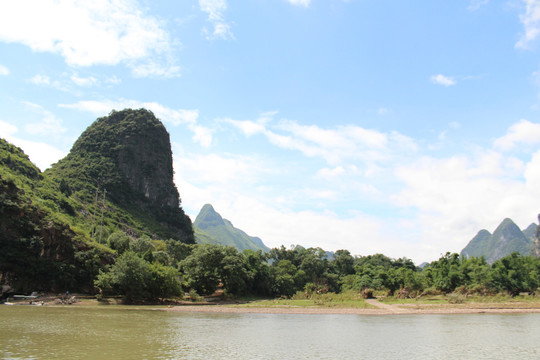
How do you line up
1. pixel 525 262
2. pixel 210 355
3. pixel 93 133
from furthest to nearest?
pixel 93 133 < pixel 525 262 < pixel 210 355

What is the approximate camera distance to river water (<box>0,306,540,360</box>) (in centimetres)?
1697

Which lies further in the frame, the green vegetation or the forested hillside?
the forested hillside

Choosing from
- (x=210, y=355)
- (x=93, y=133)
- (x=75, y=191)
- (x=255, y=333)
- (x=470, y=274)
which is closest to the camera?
(x=210, y=355)

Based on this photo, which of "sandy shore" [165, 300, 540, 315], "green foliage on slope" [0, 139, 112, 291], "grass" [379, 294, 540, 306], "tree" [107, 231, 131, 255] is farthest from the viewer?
"tree" [107, 231, 131, 255]

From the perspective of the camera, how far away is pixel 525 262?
6288 centimetres

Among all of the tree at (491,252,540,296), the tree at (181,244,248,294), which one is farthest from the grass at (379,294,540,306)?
the tree at (181,244,248,294)

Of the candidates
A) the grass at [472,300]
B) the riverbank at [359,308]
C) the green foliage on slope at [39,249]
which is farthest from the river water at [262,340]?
the green foliage on slope at [39,249]

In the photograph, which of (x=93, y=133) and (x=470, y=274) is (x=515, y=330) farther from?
(x=93, y=133)

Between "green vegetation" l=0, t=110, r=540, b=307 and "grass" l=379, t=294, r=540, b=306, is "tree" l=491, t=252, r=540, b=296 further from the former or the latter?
"grass" l=379, t=294, r=540, b=306

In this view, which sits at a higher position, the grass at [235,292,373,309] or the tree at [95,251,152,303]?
the tree at [95,251,152,303]

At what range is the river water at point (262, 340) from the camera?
16969 millimetres

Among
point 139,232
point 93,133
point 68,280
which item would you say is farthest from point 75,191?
point 68,280

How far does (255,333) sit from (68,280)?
124 ft

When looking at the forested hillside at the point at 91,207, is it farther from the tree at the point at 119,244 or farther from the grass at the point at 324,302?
the grass at the point at 324,302
